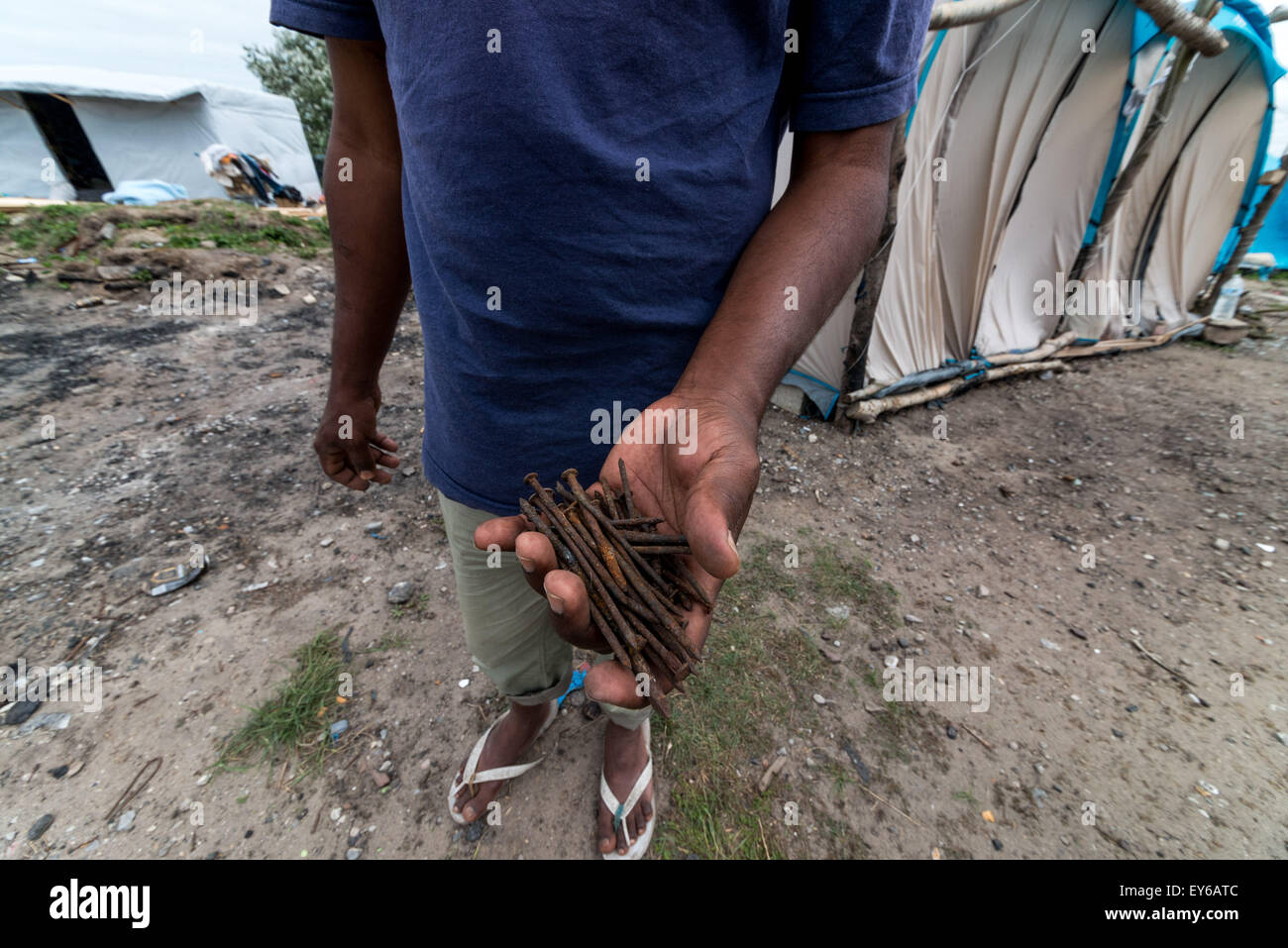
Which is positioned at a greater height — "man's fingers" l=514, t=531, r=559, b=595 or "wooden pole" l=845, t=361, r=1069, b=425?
"wooden pole" l=845, t=361, r=1069, b=425

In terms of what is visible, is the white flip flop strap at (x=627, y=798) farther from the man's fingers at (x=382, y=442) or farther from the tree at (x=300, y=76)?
the tree at (x=300, y=76)

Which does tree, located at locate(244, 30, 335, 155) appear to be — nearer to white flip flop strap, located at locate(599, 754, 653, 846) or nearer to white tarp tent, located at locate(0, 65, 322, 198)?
white tarp tent, located at locate(0, 65, 322, 198)

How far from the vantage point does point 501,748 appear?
2.90 meters

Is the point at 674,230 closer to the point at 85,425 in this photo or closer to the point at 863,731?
the point at 863,731

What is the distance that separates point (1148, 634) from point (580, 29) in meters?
5.29

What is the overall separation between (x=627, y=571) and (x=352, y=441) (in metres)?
1.64

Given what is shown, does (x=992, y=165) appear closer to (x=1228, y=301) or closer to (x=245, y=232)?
(x=1228, y=301)

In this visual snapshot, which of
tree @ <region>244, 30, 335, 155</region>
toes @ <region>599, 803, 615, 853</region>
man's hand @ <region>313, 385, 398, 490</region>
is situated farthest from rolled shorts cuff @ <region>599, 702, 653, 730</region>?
tree @ <region>244, 30, 335, 155</region>

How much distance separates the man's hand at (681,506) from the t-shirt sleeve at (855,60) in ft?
3.12

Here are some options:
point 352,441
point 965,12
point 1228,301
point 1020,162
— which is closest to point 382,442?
point 352,441

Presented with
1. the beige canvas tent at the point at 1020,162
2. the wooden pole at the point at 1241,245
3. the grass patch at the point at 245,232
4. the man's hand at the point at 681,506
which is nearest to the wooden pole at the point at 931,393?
the beige canvas tent at the point at 1020,162

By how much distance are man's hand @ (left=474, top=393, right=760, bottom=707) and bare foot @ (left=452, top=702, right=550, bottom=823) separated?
1.51 m

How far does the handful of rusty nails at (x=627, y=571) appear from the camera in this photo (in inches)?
66.5

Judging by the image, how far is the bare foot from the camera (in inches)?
109
